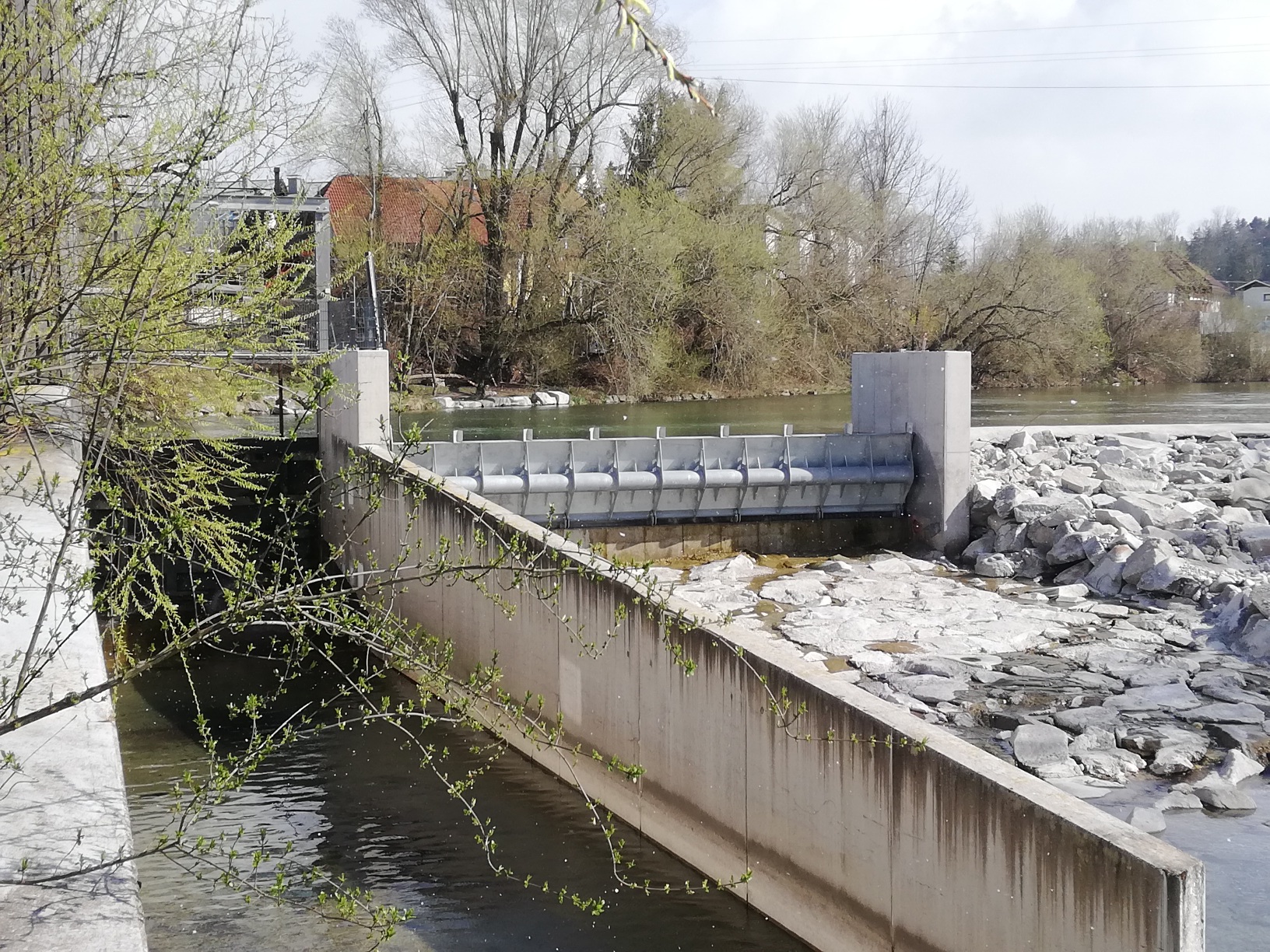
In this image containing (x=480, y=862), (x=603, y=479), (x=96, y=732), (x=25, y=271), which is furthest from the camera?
(x=603, y=479)

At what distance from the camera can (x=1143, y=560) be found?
15008 mm

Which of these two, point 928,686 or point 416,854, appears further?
point 928,686

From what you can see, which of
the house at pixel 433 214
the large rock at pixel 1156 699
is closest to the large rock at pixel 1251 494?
the large rock at pixel 1156 699

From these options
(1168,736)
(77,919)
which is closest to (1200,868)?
(77,919)

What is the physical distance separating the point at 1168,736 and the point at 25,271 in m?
8.45

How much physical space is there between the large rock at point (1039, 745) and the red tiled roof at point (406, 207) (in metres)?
36.2

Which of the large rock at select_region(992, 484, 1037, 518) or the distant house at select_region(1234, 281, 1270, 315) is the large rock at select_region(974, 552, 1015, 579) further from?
the distant house at select_region(1234, 281, 1270, 315)

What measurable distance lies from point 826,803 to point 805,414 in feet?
97.8

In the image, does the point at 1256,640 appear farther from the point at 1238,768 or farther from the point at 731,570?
the point at 731,570

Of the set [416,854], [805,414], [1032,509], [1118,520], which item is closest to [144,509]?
[416,854]

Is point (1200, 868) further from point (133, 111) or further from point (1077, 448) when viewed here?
point (1077, 448)

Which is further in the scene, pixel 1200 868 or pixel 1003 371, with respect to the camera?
pixel 1003 371

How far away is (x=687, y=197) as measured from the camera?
46.7 metres

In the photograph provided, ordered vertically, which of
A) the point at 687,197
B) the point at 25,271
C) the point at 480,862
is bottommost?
the point at 480,862
